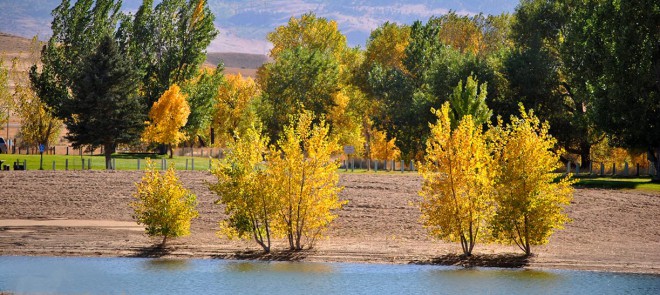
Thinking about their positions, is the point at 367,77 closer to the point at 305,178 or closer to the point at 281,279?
the point at 305,178

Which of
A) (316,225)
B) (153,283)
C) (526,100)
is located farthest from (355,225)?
(526,100)

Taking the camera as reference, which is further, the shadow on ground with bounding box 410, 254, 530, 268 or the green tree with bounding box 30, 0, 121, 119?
the green tree with bounding box 30, 0, 121, 119

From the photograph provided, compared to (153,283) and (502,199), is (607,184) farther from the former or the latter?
(153,283)

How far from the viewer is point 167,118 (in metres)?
102

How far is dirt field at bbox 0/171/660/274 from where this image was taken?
160 ft

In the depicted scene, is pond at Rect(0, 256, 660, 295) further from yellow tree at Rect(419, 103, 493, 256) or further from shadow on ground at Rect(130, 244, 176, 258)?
yellow tree at Rect(419, 103, 493, 256)

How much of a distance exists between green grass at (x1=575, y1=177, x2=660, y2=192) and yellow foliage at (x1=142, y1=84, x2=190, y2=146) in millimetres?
43079

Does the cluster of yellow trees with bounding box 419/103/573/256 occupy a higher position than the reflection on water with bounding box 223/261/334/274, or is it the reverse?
the cluster of yellow trees with bounding box 419/103/573/256

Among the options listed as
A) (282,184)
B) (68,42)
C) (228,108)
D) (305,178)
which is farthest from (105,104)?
(305,178)

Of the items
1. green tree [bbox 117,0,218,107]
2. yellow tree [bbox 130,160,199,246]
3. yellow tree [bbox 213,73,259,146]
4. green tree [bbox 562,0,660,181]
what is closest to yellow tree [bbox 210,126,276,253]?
yellow tree [bbox 130,160,199,246]

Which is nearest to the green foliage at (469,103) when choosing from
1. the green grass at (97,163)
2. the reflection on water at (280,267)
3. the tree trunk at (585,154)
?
the tree trunk at (585,154)

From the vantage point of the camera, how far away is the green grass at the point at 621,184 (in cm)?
7012

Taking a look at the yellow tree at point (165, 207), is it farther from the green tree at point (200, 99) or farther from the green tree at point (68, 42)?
the green tree at point (200, 99)

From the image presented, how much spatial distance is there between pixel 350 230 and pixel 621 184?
2490 cm
